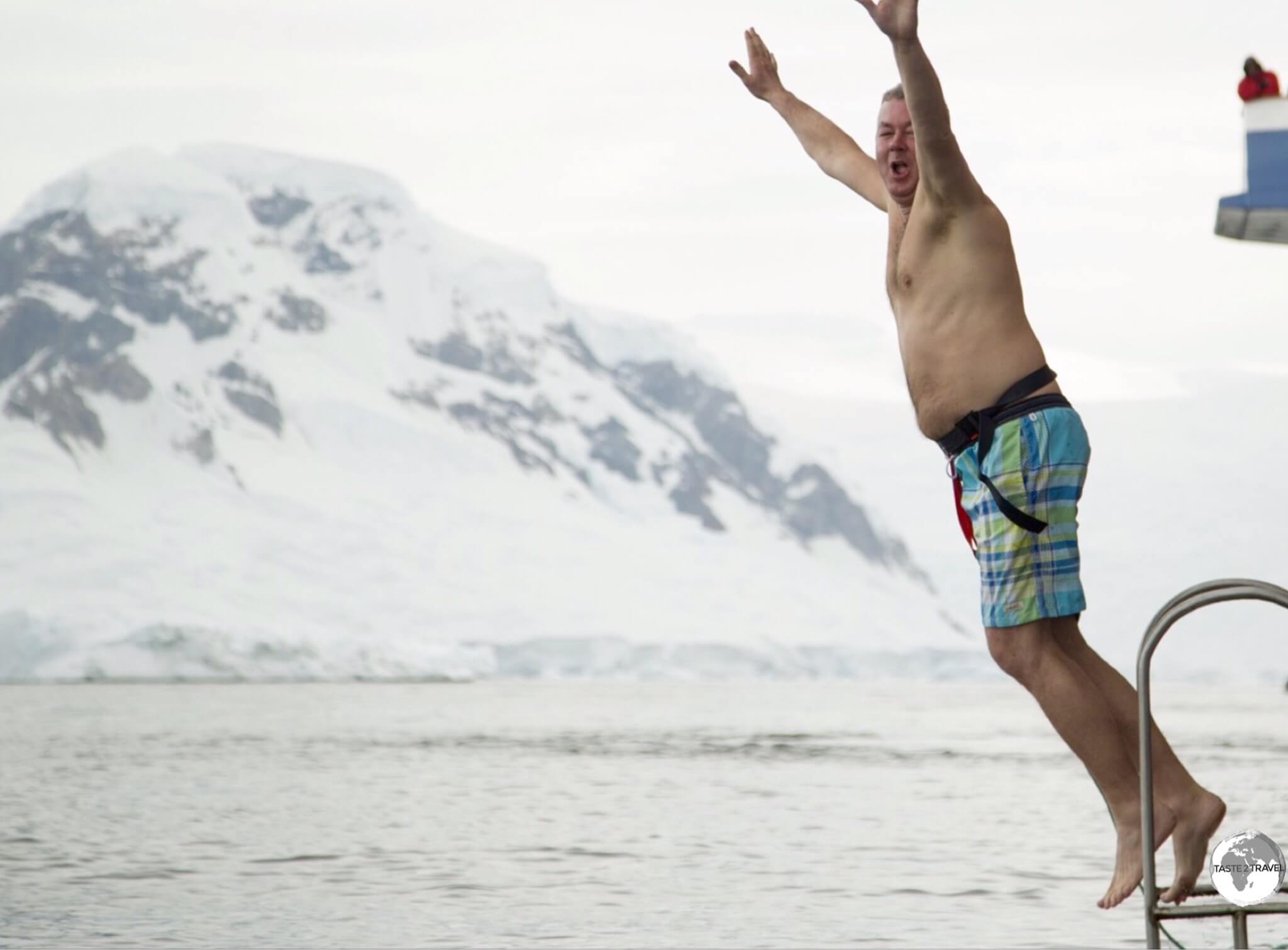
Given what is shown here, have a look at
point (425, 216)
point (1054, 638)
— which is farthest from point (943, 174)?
point (425, 216)

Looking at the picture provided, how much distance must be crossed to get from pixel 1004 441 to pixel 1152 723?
0.74m

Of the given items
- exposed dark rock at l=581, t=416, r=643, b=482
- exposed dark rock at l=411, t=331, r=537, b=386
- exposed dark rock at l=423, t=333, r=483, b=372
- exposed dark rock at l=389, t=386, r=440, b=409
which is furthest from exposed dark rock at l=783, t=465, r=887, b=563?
exposed dark rock at l=389, t=386, r=440, b=409

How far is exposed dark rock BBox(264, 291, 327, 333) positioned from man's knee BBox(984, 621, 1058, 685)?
6480 inches

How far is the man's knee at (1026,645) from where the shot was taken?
4457 millimetres

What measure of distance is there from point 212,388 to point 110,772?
13479cm

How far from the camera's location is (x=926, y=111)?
172 inches

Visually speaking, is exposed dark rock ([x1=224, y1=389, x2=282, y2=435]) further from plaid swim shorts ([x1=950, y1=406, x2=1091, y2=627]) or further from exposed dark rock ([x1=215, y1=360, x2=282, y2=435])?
plaid swim shorts ([x1=950, y1=406, x2=1091, y2=627])

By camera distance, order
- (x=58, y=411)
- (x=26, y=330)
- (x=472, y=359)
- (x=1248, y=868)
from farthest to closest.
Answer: (x=472, y=359), (x=26, y=330), (x=58, y=411), (x=1248, y=868)

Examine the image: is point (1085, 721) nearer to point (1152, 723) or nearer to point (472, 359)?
point (1152, 723)

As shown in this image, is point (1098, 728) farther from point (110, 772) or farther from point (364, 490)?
point (364, 490)

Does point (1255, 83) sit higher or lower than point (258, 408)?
lower

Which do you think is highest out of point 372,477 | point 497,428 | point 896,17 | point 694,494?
point 497,428

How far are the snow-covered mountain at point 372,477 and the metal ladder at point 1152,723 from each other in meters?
84.3

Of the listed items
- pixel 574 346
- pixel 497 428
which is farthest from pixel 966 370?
pixel 574 346
